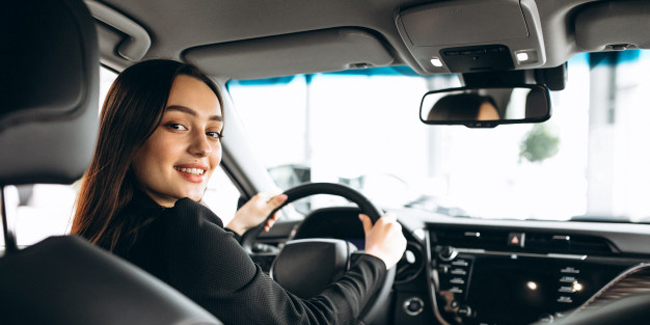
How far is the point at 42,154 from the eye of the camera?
36.7 inches

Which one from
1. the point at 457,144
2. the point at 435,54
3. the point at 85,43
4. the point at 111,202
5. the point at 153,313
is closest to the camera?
the point at 153,313

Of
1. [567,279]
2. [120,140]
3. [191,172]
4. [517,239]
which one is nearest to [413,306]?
[517,239]

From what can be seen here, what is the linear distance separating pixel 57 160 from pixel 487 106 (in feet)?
7.24

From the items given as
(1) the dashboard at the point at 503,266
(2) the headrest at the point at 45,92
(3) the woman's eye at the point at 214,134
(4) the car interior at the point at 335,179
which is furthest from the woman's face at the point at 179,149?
(1) the dashboard at the point at 503,266

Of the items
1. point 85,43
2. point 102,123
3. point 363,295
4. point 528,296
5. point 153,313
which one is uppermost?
point 85,43

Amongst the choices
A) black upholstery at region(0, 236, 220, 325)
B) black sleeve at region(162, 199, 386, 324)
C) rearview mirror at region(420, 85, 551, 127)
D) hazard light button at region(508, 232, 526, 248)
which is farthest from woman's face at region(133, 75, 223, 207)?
hazard light button at region(508, 232, 526, 248)

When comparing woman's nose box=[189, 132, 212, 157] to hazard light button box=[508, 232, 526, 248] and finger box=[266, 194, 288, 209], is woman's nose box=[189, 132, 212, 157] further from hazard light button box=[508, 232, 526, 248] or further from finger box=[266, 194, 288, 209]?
hazard light button box=[508, 232, 526, 248]

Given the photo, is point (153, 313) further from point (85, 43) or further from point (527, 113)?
point (527, 113)

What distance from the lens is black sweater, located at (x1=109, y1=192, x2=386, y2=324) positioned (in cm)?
135

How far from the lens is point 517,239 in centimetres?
277

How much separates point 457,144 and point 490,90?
539 cm

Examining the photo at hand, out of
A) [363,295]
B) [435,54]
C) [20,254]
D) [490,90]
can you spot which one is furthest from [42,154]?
[490,90]

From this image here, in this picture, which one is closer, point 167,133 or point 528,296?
→ point 167,133

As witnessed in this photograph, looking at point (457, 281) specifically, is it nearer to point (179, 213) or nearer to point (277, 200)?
point (277, 200)
